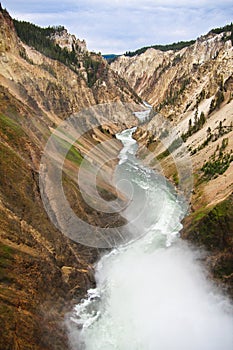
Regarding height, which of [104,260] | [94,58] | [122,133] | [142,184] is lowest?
[104,260]

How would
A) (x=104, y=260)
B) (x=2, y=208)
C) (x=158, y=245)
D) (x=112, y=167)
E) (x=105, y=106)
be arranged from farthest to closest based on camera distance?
(x=105, y=106), (x=112, y=167), (x=158, y=245), (x=104, y=260), (x=2, y=208)

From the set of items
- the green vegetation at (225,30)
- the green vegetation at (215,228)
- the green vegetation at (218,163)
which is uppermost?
the green vegetation at (225,30)

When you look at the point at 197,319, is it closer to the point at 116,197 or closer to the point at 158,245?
the point at 158,245

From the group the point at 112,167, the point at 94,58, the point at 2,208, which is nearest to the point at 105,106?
the point at 94,58

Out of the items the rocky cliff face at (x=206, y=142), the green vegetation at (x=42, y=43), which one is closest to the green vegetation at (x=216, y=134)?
the rocky cliff face at (x=206, y=142)

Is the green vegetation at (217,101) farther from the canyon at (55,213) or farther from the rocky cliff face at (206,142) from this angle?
the canyon at (55,213)

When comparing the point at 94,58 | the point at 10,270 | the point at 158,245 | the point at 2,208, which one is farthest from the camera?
the point at 94,58

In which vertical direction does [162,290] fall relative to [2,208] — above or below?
below
